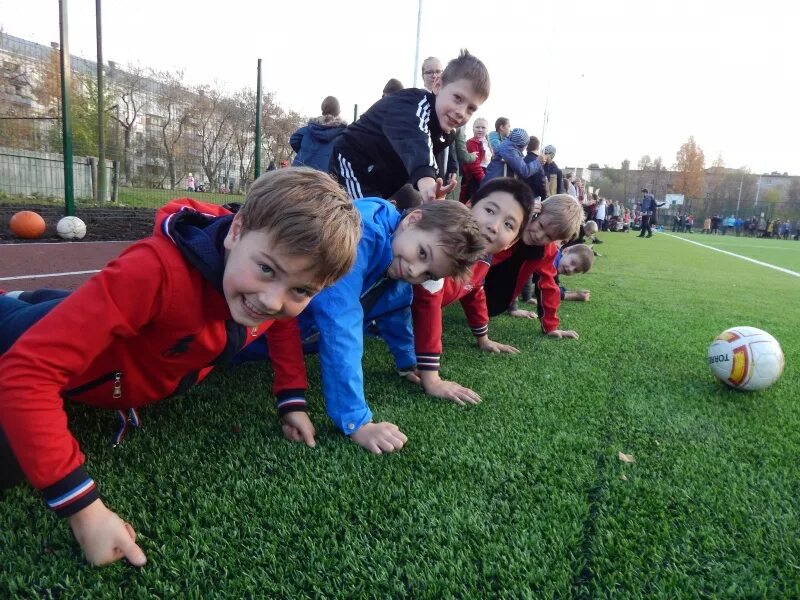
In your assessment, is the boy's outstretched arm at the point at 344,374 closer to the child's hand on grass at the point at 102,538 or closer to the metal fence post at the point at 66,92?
the child's hand on grass at the point at 102,538

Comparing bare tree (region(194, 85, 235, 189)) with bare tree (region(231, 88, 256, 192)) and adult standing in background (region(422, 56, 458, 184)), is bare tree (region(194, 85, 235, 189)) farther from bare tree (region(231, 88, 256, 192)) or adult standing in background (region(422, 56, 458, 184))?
adult standing in background (region(422, 56, 458, 184))

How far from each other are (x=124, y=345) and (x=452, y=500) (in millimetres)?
1104

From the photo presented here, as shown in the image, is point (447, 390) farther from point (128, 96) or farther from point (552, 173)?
point (128, 96)

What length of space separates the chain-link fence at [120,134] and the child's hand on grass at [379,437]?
929cm

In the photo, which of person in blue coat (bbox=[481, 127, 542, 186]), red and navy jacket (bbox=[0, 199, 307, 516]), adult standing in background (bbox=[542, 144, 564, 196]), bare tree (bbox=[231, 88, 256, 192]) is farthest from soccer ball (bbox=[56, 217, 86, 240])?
adult standing in background (bbox=[542, 144, 564, 196])

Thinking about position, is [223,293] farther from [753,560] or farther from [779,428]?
[779,428]

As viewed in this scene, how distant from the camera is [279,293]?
147 cm

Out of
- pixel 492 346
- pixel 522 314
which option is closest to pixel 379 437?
pixel 492 346

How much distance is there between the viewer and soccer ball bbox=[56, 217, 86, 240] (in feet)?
24.4

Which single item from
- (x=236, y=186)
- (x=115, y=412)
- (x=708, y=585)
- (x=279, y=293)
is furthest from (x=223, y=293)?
(x=236, y=186)

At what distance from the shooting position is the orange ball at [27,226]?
23.5ft

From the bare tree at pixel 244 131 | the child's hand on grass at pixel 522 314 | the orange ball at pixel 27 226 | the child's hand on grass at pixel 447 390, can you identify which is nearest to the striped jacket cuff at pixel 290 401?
the child's hand on grass at pixel 447 390

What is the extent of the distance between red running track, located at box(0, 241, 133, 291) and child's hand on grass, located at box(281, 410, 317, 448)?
3473mm

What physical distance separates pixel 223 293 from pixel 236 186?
37.3 ft
